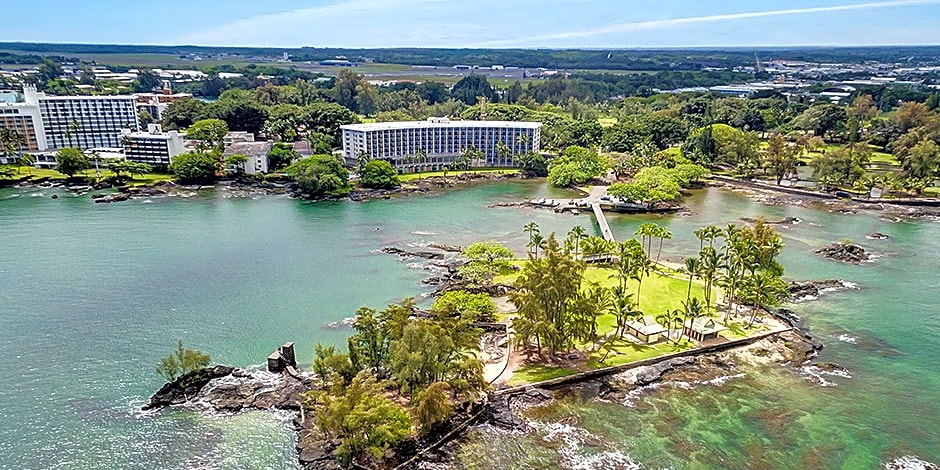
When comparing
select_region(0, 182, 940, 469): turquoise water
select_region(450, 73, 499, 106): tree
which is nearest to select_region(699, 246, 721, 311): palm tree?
select_region(0, 182, 940, 469): turquoise water

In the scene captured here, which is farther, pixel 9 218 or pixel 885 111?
pixel 885 111

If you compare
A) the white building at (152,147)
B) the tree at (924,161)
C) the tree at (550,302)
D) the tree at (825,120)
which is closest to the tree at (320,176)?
the white building at (152,147)

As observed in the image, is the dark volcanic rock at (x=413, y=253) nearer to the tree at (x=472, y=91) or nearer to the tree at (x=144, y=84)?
the tree at (x=472, y=91)

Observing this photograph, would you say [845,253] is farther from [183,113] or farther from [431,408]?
[183,113]

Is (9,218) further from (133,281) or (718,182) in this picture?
(718,182)

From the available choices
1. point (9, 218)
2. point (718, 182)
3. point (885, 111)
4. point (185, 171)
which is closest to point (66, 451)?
point (9, 218)

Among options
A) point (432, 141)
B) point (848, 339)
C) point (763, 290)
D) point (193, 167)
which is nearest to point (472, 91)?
point (432, 141)

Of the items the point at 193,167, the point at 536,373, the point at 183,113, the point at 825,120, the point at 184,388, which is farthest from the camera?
the point at 825,120
